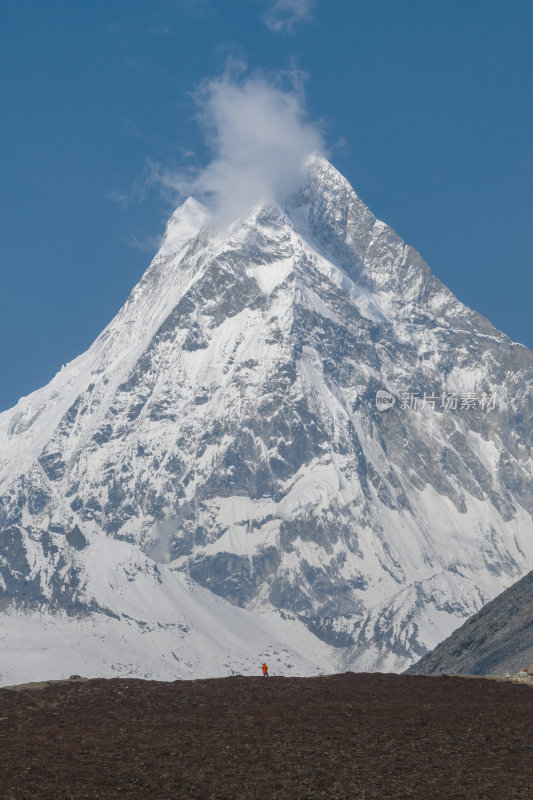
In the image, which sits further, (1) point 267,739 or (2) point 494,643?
(2) point 494,643

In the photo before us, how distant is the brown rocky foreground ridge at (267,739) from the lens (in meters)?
51.8

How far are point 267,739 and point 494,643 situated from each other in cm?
6859

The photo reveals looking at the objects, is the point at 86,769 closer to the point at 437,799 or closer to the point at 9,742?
the point at 9,742

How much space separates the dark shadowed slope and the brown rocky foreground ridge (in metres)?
37.5

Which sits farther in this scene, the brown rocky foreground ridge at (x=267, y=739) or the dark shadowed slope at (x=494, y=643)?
the dark shadowed slope at (x=494, y=643)

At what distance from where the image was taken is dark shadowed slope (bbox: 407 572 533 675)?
114m

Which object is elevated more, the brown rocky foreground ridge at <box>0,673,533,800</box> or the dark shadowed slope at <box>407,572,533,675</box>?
the dark shadowed slope at <box>407,572,533,675</box>

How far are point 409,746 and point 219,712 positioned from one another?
1230cm

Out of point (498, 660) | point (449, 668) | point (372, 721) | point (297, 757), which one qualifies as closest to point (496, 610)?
point (449, 668)

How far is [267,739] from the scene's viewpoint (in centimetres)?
6016

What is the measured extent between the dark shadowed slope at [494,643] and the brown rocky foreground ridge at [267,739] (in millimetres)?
37538

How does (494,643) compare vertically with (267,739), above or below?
above

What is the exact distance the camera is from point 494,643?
408 feet

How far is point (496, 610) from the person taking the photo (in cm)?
14000
